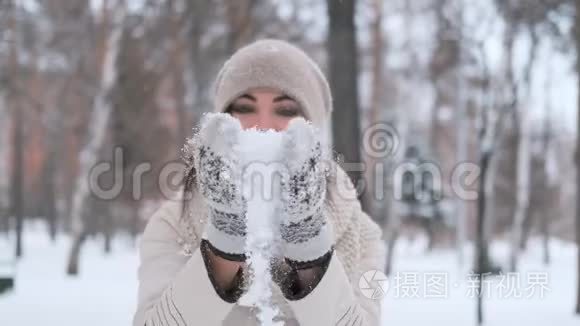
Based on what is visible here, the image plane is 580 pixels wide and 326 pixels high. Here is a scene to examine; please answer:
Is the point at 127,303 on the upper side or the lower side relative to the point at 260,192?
lower

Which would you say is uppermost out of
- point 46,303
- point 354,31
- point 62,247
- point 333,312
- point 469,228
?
point 354,31

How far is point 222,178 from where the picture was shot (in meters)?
0.85

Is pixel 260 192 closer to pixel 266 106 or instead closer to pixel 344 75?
pixel 266 106

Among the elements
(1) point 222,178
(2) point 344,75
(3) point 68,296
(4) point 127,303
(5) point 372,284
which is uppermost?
(2) point 344,75

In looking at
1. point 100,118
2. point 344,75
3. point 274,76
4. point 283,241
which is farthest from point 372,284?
point 100,118

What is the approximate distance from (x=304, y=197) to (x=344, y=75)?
3577mm

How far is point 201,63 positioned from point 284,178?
37.1ft

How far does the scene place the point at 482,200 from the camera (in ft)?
24.2

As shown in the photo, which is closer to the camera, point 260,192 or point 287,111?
point 260,192

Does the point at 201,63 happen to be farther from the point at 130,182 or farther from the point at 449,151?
the point at 449,151

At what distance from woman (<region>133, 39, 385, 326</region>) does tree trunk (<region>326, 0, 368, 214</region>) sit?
2813mm

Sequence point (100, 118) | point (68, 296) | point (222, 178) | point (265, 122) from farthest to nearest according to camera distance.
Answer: point (100, 118) → point (68, 296) → point (265, 122) → point (222, 178)

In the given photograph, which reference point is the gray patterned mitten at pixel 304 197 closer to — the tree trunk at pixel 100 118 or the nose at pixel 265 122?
the nose at pixel 265 122

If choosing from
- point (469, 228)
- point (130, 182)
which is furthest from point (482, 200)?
point (469, 228)
